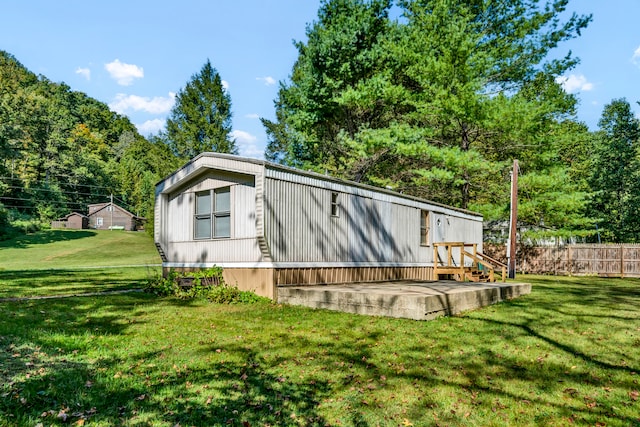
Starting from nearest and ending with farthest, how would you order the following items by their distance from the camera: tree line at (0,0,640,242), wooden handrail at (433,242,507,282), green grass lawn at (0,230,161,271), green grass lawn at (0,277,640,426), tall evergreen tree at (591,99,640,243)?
green grass lawn at (0,277,640,426), wooden handrail at (433,242,507,282), tree line at (0,0,640,242), green grass lawn at (0,230,161,271), tall evergreen tree at (591,99,640,243)

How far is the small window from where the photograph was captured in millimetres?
10680

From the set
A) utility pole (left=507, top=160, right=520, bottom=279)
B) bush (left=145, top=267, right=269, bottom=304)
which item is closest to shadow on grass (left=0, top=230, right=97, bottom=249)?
bush (left=145, top=267, right=269, bottom=304)

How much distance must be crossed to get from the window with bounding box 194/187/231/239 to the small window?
2754mm

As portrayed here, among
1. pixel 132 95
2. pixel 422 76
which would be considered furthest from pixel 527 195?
pixel 132 95

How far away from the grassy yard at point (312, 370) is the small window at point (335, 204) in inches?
148

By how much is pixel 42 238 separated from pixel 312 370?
1610 inches

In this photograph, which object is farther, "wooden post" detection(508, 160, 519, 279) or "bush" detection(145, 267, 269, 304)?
"wooden post" detection(508, 160, 519, 279)

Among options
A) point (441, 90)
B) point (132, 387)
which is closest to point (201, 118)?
point (441, 90)

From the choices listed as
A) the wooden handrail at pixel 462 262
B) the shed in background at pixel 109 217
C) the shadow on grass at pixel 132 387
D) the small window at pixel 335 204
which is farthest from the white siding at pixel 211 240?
the shed in background at pixel 109 217

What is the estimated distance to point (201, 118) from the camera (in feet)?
131

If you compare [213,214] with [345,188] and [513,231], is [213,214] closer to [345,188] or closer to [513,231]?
[345,188]

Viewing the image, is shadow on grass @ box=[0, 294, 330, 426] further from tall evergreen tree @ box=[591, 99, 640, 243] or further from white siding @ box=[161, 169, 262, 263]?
tall evergreen tree @ box=[591, 99, 640, 243]

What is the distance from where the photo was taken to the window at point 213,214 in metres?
10.7

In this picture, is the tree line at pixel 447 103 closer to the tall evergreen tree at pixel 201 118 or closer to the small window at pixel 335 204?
the small window at pixel 335 204
